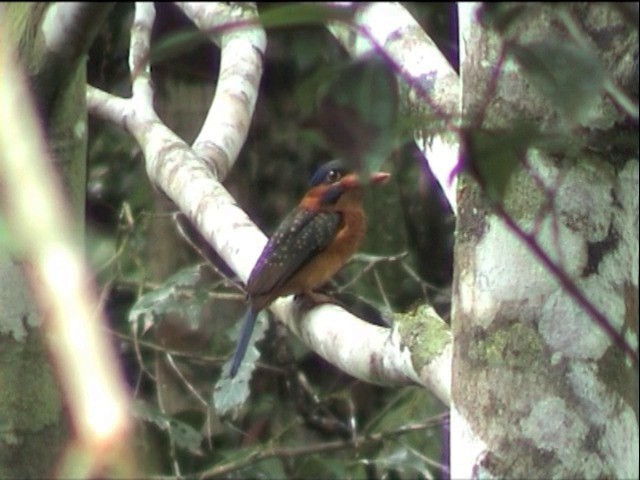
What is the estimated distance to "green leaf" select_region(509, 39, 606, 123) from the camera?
0.55 m

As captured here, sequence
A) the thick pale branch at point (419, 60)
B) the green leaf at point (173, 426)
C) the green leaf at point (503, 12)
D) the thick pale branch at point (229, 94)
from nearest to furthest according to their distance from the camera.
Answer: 1. the green leaf at point (503, 12)
2. the thick pale branch at point (419, 60)
3. the thick pale branch at point (229, 94)
4. the green leaf at point (173, 426)

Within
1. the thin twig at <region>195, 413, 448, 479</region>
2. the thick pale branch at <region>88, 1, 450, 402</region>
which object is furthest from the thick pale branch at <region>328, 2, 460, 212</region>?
the thin twig at <region>195, 413, 448, 479</region>

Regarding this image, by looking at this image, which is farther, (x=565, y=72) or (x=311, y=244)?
(x=311, y=244)

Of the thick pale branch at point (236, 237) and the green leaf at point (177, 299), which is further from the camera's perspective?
the green leaf at point (177, 299)

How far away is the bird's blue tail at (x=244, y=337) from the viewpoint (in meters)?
3.29

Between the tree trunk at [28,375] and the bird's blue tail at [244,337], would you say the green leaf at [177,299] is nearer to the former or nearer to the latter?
the bird's blue tail at [244,337]

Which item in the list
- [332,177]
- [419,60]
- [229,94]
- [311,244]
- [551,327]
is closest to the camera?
[551,327]

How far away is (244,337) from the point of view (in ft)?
11.1

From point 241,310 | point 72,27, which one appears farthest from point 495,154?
point 241,310

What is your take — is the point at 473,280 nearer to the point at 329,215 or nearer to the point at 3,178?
the point at 3,178

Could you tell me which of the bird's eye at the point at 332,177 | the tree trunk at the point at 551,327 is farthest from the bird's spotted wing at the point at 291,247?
the tree trunk at the point at 551,327

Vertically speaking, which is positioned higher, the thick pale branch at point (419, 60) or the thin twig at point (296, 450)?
the thick pale branch at point (419, 60)

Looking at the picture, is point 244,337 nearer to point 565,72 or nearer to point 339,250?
point 339,250

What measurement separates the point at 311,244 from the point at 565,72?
2913 mm
